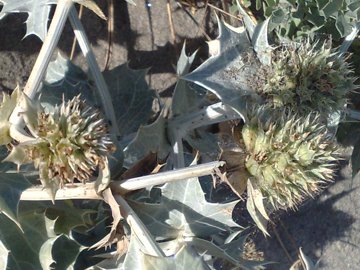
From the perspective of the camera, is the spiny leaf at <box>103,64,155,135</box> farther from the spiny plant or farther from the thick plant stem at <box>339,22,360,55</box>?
the thick plant stem at <box>339,22,360,55</box>

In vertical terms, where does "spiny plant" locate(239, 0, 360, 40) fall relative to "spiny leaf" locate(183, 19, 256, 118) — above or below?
below

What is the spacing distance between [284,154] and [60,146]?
44 cm

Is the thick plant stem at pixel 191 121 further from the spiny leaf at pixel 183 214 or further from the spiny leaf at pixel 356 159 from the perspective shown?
the spiny leaf at pixel 356 159

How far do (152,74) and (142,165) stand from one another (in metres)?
0.65

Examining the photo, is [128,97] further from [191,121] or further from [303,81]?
[303,81]

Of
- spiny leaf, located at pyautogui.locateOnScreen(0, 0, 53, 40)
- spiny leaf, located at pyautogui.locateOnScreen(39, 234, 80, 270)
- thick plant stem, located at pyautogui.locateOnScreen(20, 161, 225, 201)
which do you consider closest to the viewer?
thick plant stem, located at pyautogui.locateOnScreen(20, 161, 225, 201)

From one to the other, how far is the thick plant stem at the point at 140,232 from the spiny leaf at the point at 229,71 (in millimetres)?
307

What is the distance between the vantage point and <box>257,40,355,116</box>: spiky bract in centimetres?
131

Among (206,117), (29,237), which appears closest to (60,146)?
(29,237)

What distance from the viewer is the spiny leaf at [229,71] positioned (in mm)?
1296

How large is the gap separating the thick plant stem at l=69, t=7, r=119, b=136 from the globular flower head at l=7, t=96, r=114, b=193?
35 centimetres

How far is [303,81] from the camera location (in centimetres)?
131

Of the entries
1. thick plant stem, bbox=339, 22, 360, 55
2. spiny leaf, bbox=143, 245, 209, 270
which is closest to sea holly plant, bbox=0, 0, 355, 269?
spiny leaf, bbox=143, 245, 209, 270

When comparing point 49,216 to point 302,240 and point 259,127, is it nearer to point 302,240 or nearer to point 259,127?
point 259,127
